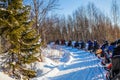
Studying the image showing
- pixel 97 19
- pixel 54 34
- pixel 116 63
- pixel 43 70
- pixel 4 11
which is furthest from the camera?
pixel 54 34

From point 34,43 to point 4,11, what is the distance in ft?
10.8

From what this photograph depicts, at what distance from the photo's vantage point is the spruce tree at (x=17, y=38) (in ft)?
51.1

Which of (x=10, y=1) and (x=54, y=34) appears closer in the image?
(x=10, y=1)

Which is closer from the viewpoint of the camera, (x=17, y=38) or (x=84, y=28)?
(x=17, y=38)

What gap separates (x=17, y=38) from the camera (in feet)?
52.3

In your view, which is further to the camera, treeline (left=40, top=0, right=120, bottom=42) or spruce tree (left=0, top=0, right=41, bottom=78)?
treeline (left=40, top=0, right=120, bottom=42)

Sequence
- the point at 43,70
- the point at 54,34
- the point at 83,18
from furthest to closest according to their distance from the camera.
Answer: the point at 54,34, the point at 83,18, the point at 43,70

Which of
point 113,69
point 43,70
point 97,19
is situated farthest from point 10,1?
point 97,19

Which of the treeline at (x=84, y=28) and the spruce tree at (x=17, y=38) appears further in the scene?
→ the treeline at (x=84, y=28)

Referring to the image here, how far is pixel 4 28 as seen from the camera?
1572 cm

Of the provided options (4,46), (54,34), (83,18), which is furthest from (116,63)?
(54,34)

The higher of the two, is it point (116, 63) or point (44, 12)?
point (44, 12)

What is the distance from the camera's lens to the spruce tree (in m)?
15.6

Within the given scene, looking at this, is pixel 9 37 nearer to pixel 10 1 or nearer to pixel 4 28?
pixel 4 28
